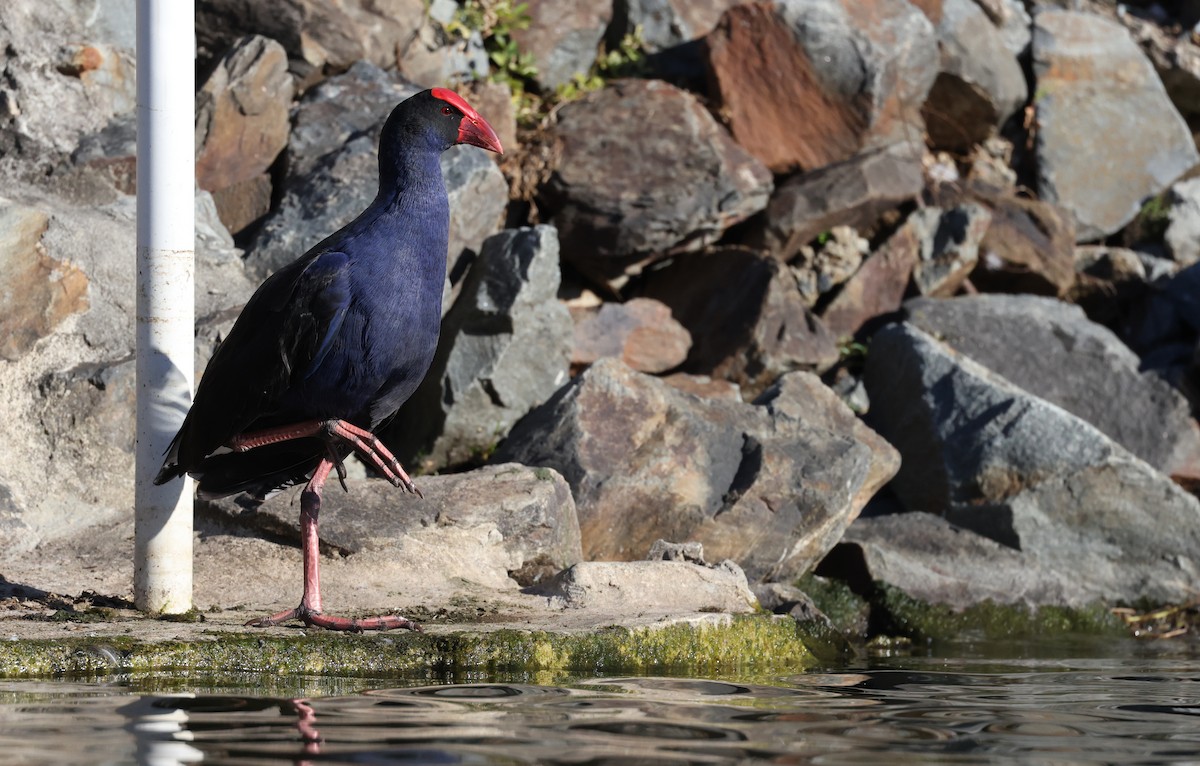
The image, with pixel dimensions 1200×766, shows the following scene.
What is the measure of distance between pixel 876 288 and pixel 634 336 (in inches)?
80.2

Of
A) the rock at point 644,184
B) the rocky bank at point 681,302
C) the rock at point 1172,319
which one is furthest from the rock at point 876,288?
the rock at point 1172,319

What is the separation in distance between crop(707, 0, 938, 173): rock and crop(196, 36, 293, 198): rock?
134 inches

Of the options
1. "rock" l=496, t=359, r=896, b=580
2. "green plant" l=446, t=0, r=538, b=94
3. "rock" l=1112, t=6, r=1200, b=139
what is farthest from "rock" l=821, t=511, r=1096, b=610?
"rock" l=1112, t=6, r=1200, b=139

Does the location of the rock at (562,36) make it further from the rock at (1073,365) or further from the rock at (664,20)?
the rock at (1073,365)

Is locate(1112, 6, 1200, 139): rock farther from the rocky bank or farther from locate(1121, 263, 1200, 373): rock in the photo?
locate(1121, 263, 1200, 373): rock

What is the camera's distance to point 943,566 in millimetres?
8398

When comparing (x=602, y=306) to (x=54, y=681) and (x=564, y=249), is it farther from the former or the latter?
(x=54, y=681)

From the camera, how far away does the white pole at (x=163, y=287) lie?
532cm

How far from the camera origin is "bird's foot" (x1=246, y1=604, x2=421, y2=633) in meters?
5.00

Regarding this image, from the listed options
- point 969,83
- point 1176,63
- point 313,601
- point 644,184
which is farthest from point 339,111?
point 1176,63

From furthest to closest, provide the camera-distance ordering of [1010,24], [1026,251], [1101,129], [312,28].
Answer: [1010,24], [1101,129], [1026,251], [312,28]

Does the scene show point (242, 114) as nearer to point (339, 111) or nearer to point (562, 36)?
point (339, 111)

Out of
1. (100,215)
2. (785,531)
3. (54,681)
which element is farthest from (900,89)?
(54,681)

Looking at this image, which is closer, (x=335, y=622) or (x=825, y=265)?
(x=335, y=622)
